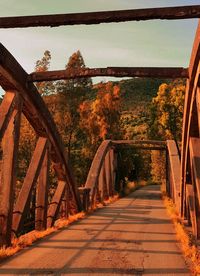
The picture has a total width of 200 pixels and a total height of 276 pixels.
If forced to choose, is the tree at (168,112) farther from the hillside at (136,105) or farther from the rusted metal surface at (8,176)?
the rusted metal surface at (8,176)

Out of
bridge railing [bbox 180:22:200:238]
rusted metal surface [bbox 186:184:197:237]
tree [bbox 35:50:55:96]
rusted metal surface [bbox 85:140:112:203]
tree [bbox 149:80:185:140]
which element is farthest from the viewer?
tree [bbox 149:80:185:140]

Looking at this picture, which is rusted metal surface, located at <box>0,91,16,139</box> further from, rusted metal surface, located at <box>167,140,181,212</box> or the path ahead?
rusted metal surface, located at <box>167,140,181,212</box>

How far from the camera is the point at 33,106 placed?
10.3m

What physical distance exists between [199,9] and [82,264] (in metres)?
5.22

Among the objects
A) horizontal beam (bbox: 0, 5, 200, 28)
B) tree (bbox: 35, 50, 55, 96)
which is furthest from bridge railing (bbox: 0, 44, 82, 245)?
tree (bbox: 35, 50, 55, 96)

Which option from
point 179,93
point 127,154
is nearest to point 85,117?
point 127,154

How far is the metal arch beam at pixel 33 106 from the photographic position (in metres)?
8.52

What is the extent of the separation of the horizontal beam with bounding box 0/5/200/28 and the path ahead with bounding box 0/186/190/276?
15.0ft

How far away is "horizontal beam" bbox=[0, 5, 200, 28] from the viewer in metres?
6.61

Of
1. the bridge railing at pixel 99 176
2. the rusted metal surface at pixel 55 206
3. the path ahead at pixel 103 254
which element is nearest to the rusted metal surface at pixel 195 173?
the path ahead at pixel 103 254

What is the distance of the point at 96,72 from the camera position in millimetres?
9227

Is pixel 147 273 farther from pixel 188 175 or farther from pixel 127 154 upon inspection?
pixel 127 154

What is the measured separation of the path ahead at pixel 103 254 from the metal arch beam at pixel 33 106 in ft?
8.24

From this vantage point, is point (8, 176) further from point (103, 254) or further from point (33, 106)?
point (103, 254)
